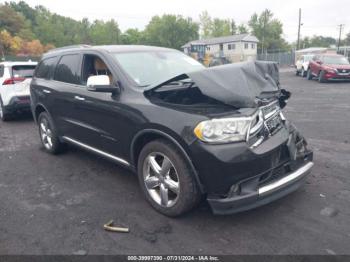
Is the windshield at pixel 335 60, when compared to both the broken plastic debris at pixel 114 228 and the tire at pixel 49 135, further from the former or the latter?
the broken plastic debris at pixel 114 228

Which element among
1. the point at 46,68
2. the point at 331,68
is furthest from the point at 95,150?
the point at 331,68

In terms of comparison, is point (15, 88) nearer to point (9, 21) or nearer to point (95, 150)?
point (95, 150)

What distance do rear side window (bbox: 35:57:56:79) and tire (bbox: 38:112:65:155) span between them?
71 cm

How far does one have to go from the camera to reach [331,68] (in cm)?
1642

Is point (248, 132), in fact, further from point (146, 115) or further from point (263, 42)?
point (263, 42)

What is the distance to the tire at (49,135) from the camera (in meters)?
5.26

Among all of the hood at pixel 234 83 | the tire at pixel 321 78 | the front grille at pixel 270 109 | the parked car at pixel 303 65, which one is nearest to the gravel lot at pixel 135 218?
the front grille at pixel 270 109

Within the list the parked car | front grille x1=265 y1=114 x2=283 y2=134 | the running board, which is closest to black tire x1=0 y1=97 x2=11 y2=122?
the running board

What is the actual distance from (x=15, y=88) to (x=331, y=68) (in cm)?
1543

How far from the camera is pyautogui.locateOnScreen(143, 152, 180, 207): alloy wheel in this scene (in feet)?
10.3

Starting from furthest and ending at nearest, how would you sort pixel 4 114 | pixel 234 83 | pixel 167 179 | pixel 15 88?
pixel 4 114, pixel 15 88, pixel 167 179, pixel 234 83

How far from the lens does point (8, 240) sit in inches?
116

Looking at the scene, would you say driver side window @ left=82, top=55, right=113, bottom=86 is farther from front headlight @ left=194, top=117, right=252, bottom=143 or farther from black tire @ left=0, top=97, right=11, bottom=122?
black tire @ left=0, top=97, right=11, bottom=122

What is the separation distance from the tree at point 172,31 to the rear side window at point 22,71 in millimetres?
76355
